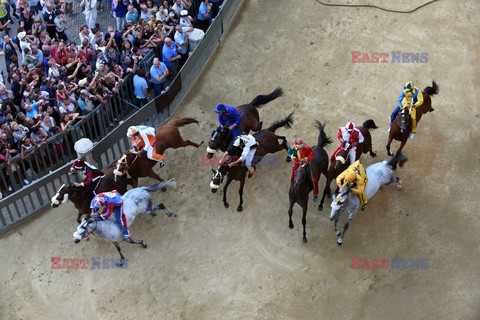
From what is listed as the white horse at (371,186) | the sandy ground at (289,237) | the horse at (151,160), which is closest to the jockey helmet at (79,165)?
the horse at (151,160)

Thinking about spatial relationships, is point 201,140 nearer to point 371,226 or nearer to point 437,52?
point 371,226

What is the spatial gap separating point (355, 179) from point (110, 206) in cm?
488

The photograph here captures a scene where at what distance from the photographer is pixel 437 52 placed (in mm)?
16969

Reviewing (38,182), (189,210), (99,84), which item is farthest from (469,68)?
(38,182)

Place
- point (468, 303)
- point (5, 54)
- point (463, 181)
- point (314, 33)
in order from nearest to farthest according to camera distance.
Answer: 1. point (468, 303)
2. point (463, 181)
3. point (5, 54)
4. point (314, 33)

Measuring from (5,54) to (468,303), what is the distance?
1292cm

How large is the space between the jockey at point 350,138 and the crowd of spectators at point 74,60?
4.98 meters

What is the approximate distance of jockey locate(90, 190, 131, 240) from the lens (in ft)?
39.0

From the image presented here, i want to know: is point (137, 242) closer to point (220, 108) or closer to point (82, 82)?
point (220, 108)

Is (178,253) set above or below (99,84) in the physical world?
below

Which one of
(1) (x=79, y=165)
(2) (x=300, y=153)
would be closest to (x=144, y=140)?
(1) (x=79, y=165)

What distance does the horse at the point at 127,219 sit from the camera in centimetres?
1192

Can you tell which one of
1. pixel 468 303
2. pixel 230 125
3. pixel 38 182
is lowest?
pixel 468 303

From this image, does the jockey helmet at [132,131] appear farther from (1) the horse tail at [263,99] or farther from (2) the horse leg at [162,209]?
(1) the horse tail at [263,99]
